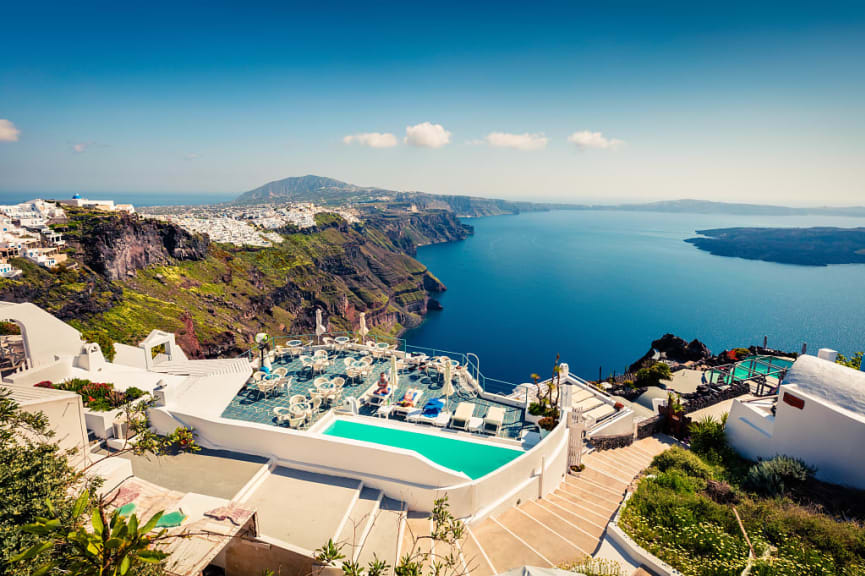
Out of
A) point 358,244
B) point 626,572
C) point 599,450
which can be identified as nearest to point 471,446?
point 626,572

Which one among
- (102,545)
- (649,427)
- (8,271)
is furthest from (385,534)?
(8,271)

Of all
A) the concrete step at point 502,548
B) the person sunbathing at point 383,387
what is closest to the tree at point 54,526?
the concrete step at point 502,548

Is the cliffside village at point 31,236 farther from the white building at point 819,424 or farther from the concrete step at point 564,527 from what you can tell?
the white building at point 819,424

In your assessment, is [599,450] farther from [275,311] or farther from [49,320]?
[275,311]

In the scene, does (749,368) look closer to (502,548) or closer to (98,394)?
(502,548)

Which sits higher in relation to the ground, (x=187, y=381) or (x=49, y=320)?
(x=49, y=320)
